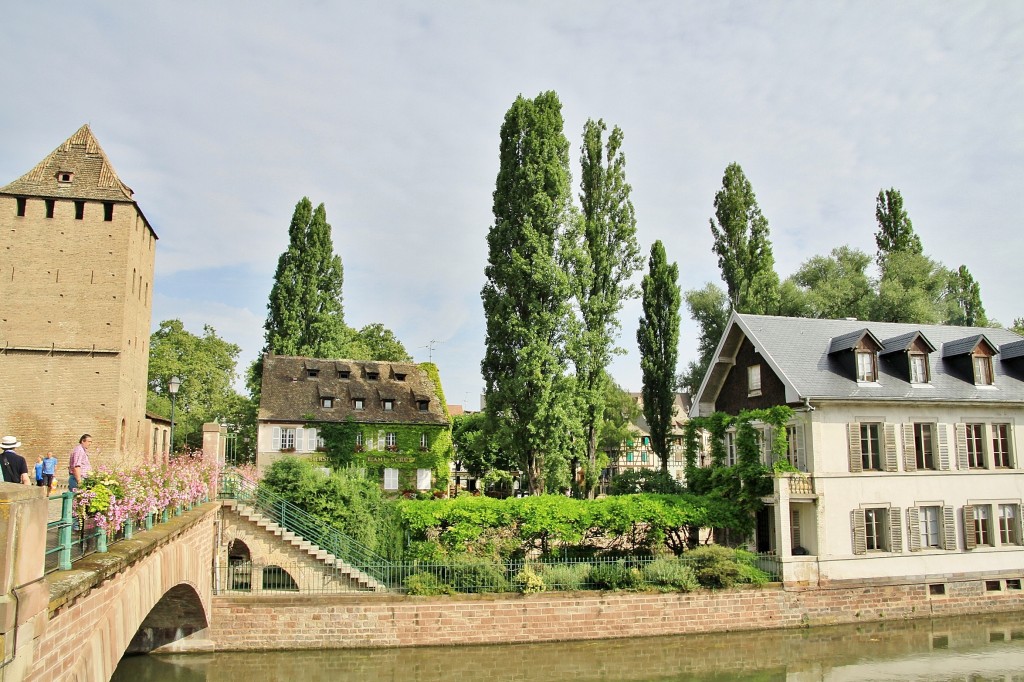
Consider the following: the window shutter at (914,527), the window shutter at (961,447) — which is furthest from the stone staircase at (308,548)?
the window shutter at (961,447)

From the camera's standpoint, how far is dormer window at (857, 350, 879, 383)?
25.9 meters

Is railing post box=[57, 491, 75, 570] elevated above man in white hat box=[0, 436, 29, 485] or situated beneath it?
situated beneath

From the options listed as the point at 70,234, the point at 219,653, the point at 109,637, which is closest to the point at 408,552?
the point at 219,653

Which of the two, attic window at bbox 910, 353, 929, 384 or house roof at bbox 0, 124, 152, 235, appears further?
house roof at bbox 0, 124, 152, 235

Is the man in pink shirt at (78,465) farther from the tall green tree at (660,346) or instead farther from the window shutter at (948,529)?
the tall green tree at (660,346)

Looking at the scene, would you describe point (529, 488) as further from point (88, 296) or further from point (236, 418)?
point (236, 418)

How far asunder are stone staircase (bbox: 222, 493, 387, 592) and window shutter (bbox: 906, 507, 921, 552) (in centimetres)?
1804

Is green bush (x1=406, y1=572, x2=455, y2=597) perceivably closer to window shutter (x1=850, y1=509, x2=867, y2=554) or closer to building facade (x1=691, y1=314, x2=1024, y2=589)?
building facade (x1=691, y1=314, x2=1024, y2=589)

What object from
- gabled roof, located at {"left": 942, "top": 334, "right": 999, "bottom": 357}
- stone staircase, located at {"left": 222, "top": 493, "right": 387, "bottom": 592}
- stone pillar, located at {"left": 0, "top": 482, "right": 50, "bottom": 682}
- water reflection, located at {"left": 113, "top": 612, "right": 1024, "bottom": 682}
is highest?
gabled roof, located at {"left": 942, "top": 334, "right": 999, "bottom": 357}

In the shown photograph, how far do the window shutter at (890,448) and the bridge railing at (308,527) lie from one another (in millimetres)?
17343

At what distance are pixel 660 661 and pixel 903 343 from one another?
48.1 feet

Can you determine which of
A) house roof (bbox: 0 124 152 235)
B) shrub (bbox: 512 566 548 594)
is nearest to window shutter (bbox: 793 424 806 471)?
shrub (bbox: 512 566 548 594)

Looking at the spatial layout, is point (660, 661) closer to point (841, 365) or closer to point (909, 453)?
point (909, 453)

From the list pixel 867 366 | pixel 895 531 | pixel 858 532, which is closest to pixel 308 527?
pixel 858 532
